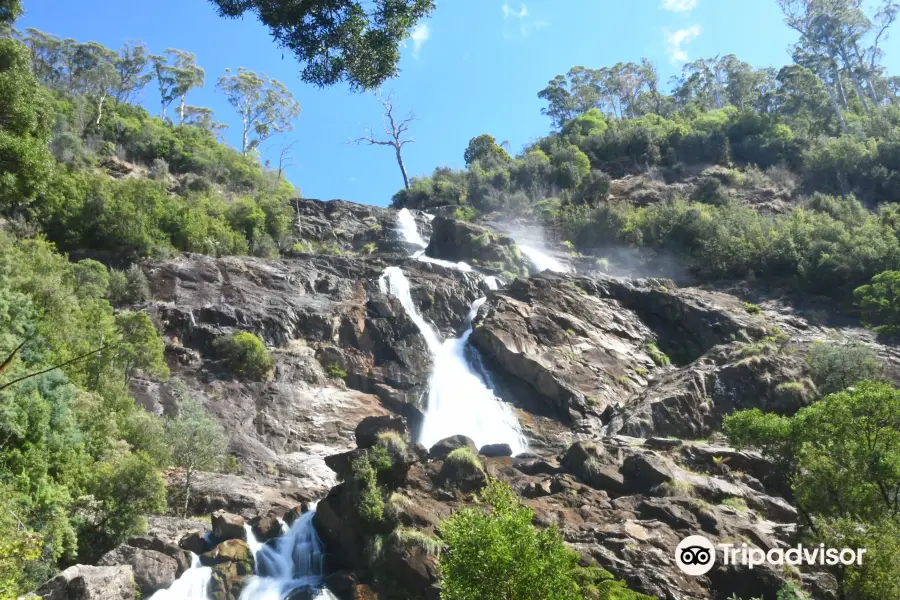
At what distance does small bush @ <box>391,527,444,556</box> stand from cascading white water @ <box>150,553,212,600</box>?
533 centimetres

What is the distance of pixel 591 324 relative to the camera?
37.9 m

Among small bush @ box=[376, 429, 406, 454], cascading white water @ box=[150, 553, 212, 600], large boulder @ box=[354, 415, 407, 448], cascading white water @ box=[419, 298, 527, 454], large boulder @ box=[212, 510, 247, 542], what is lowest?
cascading white water @ box=[150, 553, 212, 600]

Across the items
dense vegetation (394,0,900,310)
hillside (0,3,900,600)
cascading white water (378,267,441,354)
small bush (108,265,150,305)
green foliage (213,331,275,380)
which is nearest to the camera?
hillside (0,3,900,600)

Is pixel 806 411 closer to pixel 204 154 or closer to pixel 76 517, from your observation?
pixel 76 517

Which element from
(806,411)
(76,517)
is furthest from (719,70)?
(76,517)

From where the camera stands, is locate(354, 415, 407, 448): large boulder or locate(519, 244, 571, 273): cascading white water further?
locate(519, 244, 571, 273): cascading white water

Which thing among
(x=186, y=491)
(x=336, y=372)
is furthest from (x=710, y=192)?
(x=186, y=491)

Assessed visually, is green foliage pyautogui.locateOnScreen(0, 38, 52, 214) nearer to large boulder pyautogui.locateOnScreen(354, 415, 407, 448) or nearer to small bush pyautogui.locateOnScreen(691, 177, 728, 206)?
large boulder pyautogui.locateOnScreen(354, 415, 407, 448)

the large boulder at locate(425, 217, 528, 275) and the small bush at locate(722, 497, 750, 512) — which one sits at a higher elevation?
the large boulder at locate(425, 217, 528, 275)

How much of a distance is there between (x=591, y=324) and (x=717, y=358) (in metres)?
7.31

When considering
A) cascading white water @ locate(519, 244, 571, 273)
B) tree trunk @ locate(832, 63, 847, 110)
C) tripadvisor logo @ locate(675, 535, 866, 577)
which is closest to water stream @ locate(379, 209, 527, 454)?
tripadvisor logo @ locate(675, 535, 866, 577)

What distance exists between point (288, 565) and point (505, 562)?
9.48 m

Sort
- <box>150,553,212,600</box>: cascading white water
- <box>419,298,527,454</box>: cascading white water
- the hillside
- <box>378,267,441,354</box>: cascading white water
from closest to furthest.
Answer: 1. the hillside
2. <box>150,553,212,600</box>: cascading white water
3. <box>419,298,527,454</box>: cascading white water
4. <box>378,267,441,354</box>: cascading white water

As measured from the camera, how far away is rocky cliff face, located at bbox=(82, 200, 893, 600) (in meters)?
17.8
